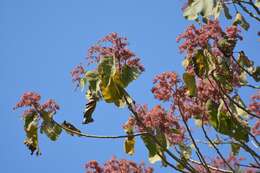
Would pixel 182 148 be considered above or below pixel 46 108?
below

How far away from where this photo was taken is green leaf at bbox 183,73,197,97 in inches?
163

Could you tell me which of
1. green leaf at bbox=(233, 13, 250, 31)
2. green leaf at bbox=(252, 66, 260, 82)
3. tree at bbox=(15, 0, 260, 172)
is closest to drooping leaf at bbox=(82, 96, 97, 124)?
tree at bbox=(15, 0, 260, 172)

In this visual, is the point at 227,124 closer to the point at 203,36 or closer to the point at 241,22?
the point at 203,36

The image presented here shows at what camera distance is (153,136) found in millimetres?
4141

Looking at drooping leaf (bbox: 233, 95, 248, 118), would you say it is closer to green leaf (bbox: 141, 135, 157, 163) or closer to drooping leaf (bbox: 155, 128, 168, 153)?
drooping leaf (bbox: 155, 128, 168, 153)

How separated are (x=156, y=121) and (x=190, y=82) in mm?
590

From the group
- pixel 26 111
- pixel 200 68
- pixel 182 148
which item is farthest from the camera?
pixel 182 148

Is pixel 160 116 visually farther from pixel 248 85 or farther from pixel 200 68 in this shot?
pixel 248 85

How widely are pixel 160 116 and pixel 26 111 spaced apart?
1.39 m

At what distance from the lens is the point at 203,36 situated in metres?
4.01

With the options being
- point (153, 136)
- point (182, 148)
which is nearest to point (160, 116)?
point (153, 136)

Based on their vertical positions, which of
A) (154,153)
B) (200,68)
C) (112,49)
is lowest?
(154,153)

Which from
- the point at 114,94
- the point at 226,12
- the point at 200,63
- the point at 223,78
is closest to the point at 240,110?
the point at 223,78

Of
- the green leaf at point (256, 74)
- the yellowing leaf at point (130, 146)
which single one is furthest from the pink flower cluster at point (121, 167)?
the green leaf at point (256, 74)
